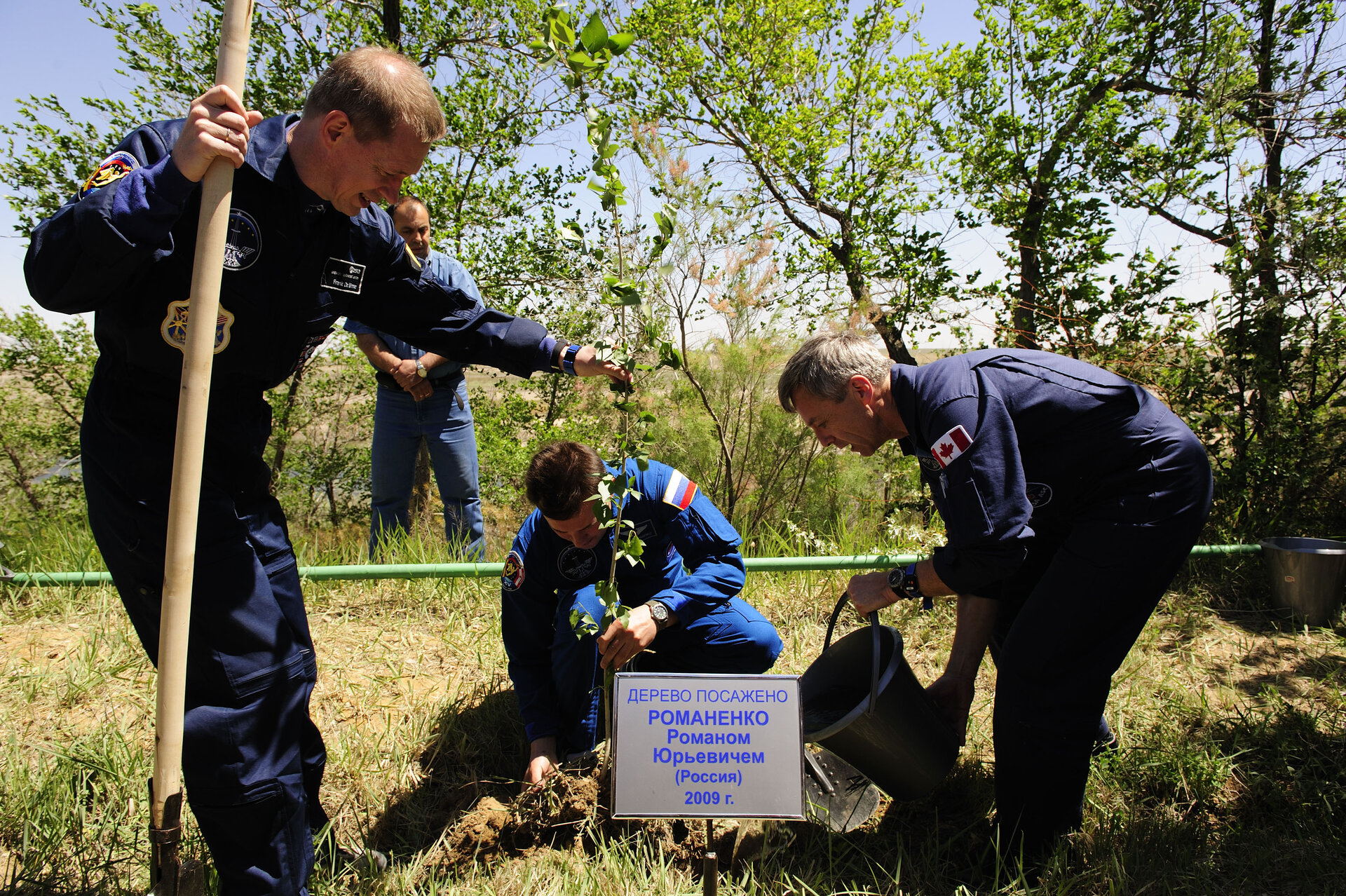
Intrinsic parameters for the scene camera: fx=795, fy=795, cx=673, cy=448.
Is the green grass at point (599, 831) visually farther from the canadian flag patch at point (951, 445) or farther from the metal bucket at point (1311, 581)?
the canadian flag patch at point (951, 445)

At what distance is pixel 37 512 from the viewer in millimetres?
8086

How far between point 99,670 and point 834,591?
3.25m

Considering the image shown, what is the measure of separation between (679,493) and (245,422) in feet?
4.54

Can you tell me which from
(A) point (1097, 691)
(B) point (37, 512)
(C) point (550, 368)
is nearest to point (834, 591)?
(A) point (1097, 691)

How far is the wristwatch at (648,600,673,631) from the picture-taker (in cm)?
253

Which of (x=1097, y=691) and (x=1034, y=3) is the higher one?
(x=1034, y=3)

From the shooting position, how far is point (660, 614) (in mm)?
2549

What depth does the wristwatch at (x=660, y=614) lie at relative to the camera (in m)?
2.53

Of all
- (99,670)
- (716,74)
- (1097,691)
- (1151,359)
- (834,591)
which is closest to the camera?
(1097,691)

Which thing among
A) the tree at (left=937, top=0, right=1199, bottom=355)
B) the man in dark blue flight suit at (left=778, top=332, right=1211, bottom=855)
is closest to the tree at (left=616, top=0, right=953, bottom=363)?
the tree at (left=937, top=0, right=1199, bottom=355)

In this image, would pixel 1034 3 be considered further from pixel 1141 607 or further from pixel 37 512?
pixel 37 512

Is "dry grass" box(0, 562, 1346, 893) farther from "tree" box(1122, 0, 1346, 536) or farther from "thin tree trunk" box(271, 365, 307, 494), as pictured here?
"thin tree trunk" box(271, 365, 307, 494)

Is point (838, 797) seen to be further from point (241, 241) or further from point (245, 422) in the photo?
point (241, 241)

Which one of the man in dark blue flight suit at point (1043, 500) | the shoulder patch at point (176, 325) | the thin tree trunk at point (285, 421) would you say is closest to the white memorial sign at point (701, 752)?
the man in dark blue flight suit at point (1043, 500)
